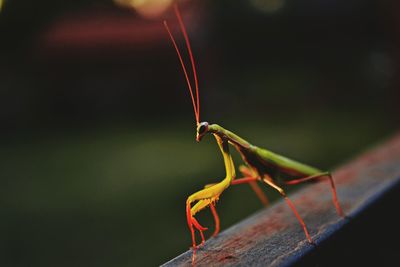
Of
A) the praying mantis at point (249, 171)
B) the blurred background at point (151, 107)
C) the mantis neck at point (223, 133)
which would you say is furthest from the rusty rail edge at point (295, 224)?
the blurred background at point (151, 107)

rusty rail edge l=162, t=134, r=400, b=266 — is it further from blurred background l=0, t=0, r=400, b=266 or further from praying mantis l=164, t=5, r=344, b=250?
blurred background l=0, t=0, r=400, b=266

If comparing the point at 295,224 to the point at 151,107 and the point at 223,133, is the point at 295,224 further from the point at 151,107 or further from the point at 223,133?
the point at 151,107

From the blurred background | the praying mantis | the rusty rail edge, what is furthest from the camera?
the blurred background

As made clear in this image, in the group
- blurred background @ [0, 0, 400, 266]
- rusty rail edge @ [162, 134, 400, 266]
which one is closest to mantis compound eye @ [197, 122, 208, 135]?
rusty rail edge @ [162, 134, 400, 266]

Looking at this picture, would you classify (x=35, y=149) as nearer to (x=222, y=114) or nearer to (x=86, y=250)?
(x=222, y=114)

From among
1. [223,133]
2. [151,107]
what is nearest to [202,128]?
[223,133]

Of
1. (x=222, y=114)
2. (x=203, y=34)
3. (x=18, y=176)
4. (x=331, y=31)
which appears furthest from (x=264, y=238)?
(x=331, y=31)

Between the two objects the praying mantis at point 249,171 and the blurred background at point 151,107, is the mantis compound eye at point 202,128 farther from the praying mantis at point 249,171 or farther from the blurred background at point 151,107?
the blurred background at point 151,107
